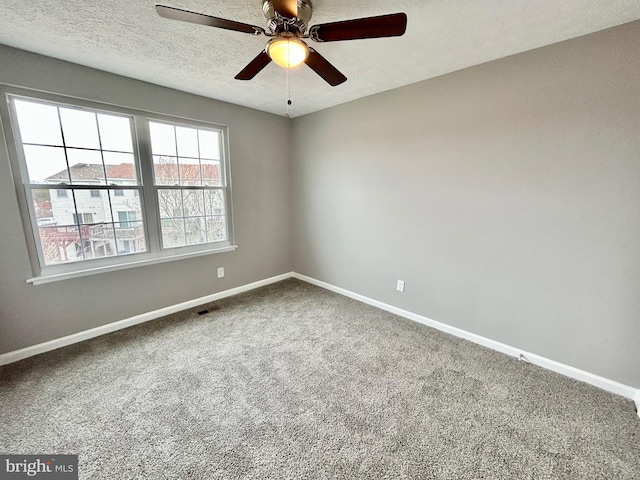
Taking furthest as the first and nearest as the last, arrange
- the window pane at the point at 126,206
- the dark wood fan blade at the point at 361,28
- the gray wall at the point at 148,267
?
the window pane at the point at 126,206 → the gray wall at the point at 148,267 → the dark wood fan blade at the point at 361,28

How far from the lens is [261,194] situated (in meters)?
3.55

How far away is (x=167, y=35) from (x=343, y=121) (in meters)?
1.90

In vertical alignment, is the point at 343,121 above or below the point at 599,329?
above

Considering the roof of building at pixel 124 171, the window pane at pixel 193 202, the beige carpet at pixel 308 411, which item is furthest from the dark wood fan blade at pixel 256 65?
the beige carpet at pixel 308 411

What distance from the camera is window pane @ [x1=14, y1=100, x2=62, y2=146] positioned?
2.00 meters

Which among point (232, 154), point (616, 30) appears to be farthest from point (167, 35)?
point (616, 30)

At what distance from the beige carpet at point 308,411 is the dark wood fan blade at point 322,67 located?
2.09 metres

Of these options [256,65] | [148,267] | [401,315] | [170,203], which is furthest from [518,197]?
[148,267]

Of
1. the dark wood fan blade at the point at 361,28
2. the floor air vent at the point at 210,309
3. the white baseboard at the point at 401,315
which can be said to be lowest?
the floor air vent at the point at 210,309

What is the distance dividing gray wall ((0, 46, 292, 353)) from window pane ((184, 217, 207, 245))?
24 cm

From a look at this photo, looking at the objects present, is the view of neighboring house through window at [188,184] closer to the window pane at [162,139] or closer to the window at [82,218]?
the window pane at [162,139]

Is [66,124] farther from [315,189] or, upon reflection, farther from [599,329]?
[599,329]

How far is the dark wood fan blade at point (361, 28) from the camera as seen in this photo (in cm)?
116

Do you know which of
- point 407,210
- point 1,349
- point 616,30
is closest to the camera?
point 616,30
